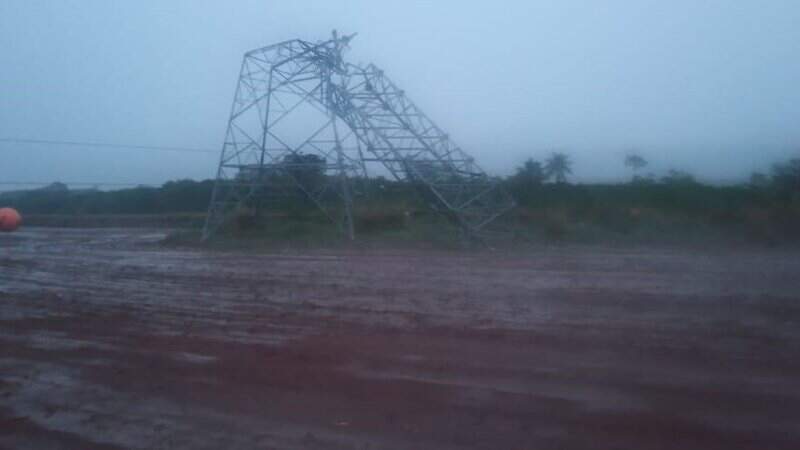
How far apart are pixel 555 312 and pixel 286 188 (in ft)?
68.8

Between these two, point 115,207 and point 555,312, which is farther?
point 115,207

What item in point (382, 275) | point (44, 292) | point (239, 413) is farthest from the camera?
point (382, 275)

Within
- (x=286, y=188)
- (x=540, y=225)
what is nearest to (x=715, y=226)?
A: (x=540, y=225)

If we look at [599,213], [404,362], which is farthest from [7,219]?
[404,362]

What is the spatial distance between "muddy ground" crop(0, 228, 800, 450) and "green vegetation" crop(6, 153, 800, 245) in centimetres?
1288

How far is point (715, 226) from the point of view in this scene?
34.9 m

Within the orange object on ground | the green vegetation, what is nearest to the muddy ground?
the green vegetation

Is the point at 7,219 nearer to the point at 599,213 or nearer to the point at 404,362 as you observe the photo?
the point at 599,213

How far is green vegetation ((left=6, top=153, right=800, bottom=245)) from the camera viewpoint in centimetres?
3325

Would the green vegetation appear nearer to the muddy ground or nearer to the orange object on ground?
the orange object on ground

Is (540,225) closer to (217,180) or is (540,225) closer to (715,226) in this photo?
(715,226)

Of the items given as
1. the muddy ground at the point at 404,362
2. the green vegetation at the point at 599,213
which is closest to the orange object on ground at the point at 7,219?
the green vegetation at the point at 599,213

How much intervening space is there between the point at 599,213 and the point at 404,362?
28.3m

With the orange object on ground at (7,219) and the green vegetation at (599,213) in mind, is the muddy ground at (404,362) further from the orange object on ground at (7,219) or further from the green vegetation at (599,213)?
the orange object on ground at (7,219)
